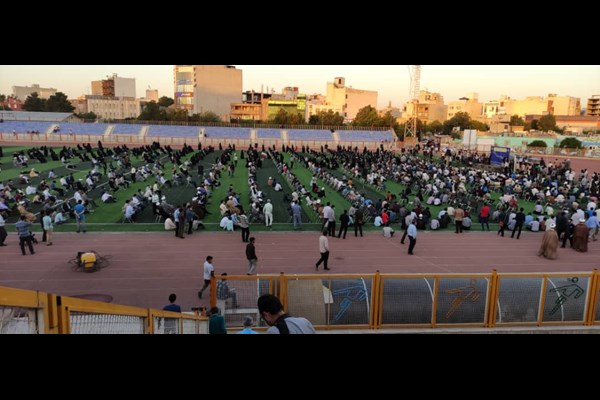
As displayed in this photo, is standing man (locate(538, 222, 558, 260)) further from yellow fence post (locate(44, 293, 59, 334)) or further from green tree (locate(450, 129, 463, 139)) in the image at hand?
green tree (locate(450, 129, 463, 139))

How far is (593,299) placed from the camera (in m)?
8.16

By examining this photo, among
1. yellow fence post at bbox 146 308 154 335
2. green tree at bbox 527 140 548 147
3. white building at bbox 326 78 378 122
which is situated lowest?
yellow fence post at bbox 146 308 154 335

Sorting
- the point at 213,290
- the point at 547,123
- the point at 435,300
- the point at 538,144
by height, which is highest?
the point at 547,123

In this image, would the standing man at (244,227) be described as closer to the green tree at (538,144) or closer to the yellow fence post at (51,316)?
the yellow fence post at (51,316)

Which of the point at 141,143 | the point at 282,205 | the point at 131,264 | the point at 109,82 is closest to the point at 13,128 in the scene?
the point at 141,143

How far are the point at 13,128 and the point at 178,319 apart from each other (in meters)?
63.3

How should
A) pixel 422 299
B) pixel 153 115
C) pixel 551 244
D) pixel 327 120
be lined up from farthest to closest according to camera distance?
pixel 327 120 → pixel 153 115 → pixel 551 244 → pixel 422 299

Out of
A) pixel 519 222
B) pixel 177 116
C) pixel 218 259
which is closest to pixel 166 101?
pixel 177 116

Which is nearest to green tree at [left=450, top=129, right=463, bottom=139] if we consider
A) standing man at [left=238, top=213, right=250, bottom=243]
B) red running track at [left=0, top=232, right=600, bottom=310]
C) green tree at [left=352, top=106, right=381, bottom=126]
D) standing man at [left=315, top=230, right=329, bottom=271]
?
green tree at [left=352, top=106, right=381, bottom=126]

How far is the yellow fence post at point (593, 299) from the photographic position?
26.5 ft

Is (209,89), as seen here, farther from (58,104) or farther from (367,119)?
(367,119)

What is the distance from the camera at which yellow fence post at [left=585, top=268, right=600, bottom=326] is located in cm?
809
